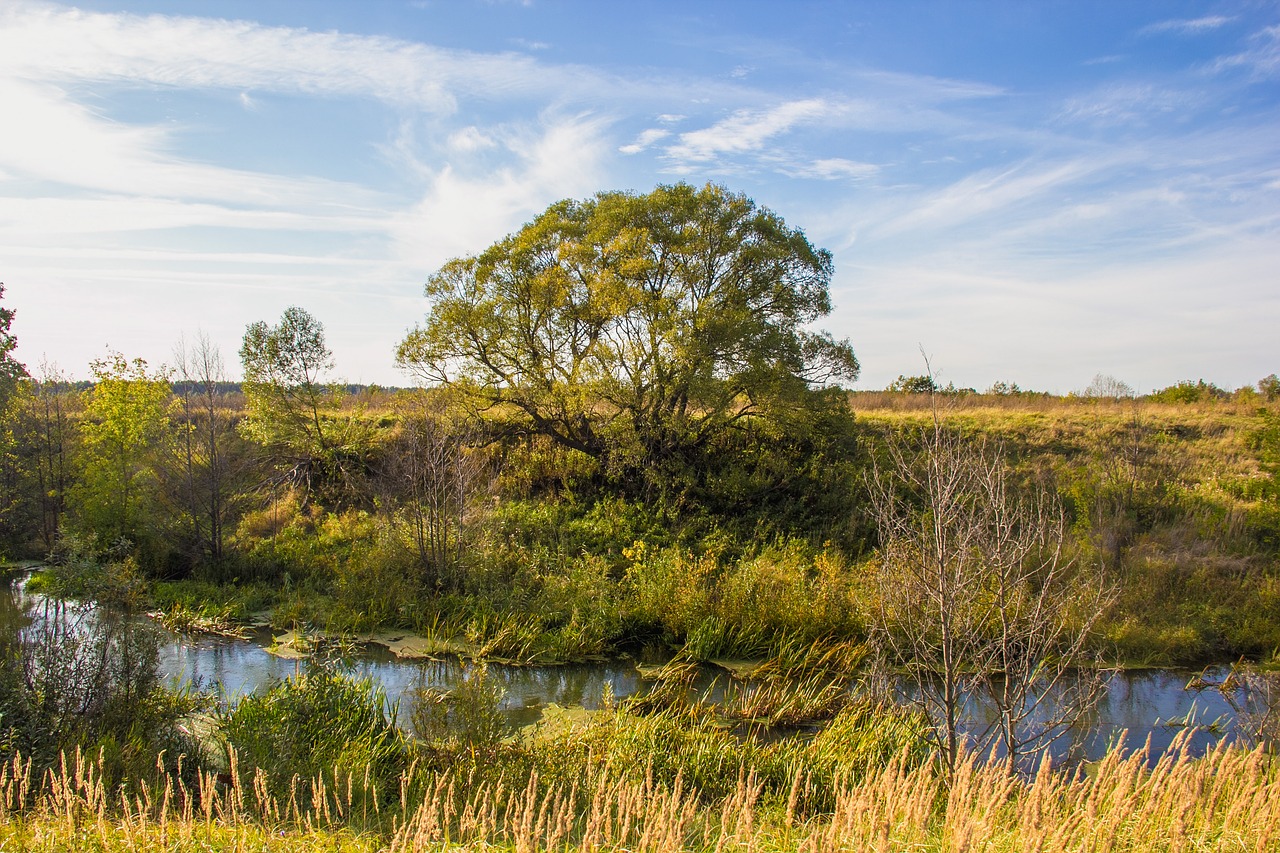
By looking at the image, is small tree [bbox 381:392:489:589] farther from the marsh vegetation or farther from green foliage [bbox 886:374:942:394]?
green foliage [bbox 886:374:942:394]

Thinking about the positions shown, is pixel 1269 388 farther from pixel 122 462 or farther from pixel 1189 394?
pixel 122 462

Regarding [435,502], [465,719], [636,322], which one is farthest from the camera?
[636,322]

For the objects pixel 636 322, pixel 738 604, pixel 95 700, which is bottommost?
pixel 738 604

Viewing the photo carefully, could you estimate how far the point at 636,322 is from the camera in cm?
2175

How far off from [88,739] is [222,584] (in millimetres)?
10562

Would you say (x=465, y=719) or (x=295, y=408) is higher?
(x=295, y=408)

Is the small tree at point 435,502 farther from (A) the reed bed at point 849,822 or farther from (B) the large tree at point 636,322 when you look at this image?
(A) the reed bed at point 849,822

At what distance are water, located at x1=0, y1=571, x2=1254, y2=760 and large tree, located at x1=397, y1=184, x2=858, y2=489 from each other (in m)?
8.91

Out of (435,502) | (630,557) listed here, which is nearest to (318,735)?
(435,502)

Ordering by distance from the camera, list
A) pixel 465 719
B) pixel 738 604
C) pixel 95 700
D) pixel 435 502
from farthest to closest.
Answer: pixel 435 502
pixel 738 604
pixel 465 719
pixel 95 700

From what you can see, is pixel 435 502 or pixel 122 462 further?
Answer: pixel 122 462

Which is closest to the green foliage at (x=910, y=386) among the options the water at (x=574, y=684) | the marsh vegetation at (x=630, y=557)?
the marsh vegetation at (x=630, y=557)

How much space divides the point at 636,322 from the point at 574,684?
37.2ft

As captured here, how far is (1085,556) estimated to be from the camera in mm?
16656
